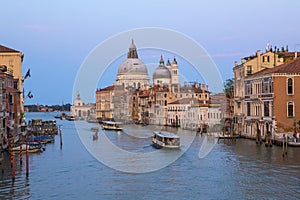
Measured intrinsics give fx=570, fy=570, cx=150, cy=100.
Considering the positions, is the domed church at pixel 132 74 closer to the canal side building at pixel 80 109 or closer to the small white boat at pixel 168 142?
the canal side building at pixel 80 109

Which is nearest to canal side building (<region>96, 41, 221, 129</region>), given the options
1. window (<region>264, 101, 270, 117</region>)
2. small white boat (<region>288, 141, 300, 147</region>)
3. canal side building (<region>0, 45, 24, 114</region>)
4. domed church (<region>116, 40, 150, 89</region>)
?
domed church (<region>116, 40, 150, 89</region>)

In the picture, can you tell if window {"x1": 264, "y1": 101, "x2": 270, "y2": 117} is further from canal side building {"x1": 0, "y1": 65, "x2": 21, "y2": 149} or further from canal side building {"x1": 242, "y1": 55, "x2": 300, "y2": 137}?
canal side building {"x1": 0, "y1": 65, "x2": 21, "y2": 149}

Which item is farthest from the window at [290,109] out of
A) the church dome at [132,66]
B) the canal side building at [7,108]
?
the church dome at [132,66]

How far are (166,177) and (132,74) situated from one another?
60.8 metres

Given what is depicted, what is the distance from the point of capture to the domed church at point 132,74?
75688 mm

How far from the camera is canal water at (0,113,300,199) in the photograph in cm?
1370

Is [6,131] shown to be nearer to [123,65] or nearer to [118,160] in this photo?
[118,160]

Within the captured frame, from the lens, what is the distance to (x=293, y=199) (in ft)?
42.3

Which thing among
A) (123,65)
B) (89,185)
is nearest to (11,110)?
(89,185)

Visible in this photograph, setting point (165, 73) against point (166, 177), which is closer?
point (166, 177)

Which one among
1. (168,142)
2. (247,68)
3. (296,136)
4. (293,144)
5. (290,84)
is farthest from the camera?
(247,68)

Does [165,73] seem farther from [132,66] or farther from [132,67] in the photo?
[132,66]

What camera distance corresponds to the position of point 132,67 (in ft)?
258

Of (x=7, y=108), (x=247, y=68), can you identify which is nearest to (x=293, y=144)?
(x=247, y=68)
